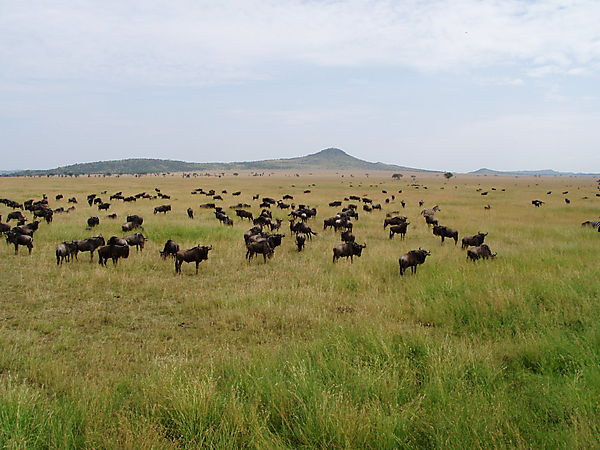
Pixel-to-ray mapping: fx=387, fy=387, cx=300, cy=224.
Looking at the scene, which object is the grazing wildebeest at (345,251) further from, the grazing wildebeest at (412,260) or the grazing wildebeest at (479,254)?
the grazing wildebeest at (479,254)

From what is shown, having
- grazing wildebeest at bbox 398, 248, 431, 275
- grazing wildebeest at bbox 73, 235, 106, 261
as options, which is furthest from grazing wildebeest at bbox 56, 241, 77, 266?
grazing wildebeest at bbox 398, 248, 431, 275

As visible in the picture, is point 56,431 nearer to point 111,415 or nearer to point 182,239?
point 111,415

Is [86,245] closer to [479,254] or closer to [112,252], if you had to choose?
[112,252]

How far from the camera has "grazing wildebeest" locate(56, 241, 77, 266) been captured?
1279 centimetres

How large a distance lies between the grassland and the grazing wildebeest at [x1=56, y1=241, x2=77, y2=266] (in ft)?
1.37

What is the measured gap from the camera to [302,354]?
5883mm

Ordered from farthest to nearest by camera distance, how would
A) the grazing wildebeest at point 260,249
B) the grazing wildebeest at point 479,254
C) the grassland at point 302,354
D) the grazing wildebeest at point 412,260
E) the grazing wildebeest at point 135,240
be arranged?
the grazing wildebeest at point 135,240 → the grazing wildebeest at point 260,249 → the grazing wildebeest at point 479,254 → the grazing wildebeest at point 412,260 → the grassland at point 302,354

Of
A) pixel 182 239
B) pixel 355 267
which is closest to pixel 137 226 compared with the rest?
pixel 182 239

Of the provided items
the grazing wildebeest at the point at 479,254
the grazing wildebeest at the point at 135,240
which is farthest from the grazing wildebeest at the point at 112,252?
the grazing wildebeest at the point at 479,254

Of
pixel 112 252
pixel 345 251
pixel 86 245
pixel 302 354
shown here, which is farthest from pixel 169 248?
pixel 302 354

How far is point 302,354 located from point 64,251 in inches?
418

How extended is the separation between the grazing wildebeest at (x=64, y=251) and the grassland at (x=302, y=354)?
16.4 inches

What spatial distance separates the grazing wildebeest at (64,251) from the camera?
42.0 feet

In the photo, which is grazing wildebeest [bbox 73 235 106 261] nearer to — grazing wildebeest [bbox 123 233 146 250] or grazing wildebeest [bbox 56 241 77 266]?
grazing wildebeest [bbox 56 241 77 266]
